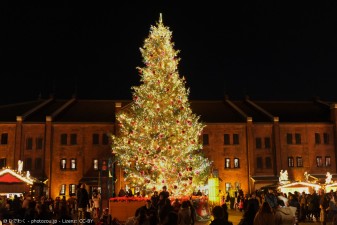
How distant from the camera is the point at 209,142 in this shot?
4897 cm

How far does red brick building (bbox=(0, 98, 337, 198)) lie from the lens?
1823 inches

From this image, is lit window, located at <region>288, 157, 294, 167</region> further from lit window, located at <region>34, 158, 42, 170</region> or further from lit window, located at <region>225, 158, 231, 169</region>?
lit window, located at <region>34, 158, 42, 170</region>

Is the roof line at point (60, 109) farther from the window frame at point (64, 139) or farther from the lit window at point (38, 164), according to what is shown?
the lit window at point (38, 164)

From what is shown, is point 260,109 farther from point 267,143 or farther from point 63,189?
point 63,189

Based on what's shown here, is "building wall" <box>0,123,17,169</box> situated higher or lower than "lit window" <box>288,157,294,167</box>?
higher

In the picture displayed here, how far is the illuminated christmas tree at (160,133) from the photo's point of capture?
25.0 meters

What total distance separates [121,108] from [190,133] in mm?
23177

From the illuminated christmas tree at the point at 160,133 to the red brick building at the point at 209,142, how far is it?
2075 cm

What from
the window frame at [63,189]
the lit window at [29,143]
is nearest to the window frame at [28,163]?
the lit window at [29,143]

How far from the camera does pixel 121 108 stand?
4775 cm

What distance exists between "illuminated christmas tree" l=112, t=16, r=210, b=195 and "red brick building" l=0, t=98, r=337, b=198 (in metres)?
20.8

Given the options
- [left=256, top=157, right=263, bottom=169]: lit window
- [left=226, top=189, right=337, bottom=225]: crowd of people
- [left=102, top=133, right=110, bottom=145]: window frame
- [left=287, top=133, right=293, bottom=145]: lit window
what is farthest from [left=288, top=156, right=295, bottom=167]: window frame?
[left=226, top=189, right=337, bottom=225]: crowd of people

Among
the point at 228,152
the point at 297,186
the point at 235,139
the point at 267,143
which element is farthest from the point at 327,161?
the point at 297,186

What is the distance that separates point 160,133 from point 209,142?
80.3ft
